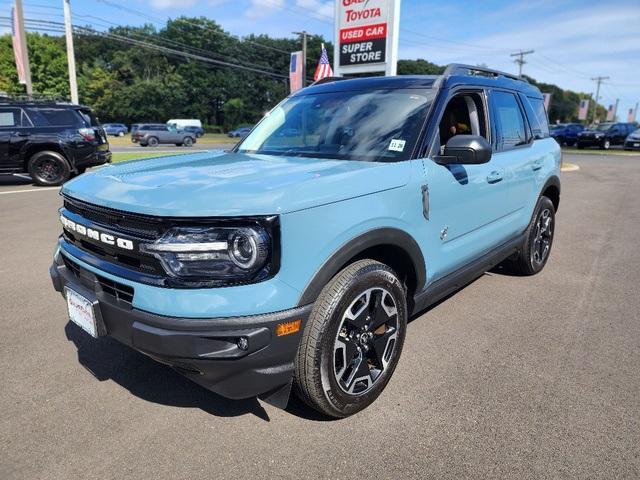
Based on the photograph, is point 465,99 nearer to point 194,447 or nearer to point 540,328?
point 540,328

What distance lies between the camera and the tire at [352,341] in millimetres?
2227

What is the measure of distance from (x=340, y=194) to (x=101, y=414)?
1798 mm

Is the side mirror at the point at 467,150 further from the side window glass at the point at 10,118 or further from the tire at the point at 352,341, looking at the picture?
the side window glass at the point at 10,118

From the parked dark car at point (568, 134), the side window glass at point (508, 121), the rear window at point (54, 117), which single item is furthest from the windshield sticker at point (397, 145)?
the parked dark car at point (568, 134)

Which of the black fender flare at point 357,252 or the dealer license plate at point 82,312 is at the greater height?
the black fender flare at point 357,252

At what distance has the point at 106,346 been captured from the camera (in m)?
3.34

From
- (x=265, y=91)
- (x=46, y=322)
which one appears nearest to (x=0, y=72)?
(x=265, y=91)

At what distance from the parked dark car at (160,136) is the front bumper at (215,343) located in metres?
33.8

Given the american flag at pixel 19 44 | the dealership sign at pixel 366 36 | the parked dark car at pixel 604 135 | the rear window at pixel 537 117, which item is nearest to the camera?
the rear window at pixel 537 117

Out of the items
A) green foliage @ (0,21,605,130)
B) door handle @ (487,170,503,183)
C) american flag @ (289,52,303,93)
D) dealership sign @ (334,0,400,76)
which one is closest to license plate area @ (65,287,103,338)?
door handle @ (487,170,503,183)

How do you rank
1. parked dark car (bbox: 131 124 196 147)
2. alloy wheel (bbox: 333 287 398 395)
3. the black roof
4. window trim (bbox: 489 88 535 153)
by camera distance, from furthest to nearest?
1. parked dark car (bbox: 131 124 196 147)
2. window trim (bbox: 489 88 535 153)
3. the black roof
4. alloy wheel (bbox: 333 287 398 395)

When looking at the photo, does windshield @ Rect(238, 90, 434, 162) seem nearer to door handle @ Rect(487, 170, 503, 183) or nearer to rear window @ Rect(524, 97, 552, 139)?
door handle @ Rect(487, 170, 503, 183)

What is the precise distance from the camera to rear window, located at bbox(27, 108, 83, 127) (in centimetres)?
1102

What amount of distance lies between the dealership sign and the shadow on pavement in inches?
499
